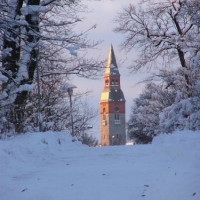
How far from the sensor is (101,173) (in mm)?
6930

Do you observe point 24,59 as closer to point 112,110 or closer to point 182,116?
point 182,116

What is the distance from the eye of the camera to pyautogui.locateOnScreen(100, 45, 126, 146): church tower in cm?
12044

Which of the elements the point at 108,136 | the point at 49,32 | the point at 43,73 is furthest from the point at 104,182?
the point at 108,136

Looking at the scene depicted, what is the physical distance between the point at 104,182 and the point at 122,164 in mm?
1692

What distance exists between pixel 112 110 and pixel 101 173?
377ft

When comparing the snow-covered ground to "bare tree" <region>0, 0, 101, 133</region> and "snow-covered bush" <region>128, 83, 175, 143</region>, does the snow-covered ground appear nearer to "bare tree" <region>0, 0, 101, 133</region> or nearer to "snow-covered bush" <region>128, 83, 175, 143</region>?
"bare tree" <region>0, 0, 101, 133</region>

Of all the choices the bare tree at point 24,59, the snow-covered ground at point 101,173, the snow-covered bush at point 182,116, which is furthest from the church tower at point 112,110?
the snow-covered ground at point 101,173

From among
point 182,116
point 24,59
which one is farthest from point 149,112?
point 24,59

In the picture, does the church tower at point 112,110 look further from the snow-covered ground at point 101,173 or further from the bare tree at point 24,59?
the snow-covered ground at point 101,173

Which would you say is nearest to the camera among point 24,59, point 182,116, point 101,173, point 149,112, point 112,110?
point 101,173

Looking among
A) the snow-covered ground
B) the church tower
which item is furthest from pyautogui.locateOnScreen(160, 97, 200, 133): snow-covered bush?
the church tower

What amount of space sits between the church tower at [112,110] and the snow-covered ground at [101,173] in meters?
110

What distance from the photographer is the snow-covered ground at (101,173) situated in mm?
5609

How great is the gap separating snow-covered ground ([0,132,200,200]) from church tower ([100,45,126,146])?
361 ft
